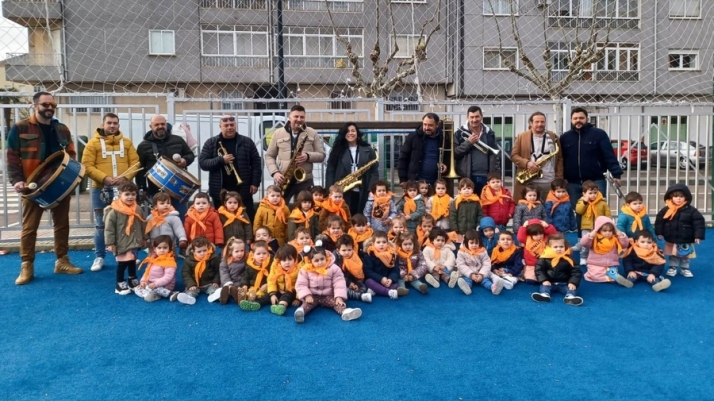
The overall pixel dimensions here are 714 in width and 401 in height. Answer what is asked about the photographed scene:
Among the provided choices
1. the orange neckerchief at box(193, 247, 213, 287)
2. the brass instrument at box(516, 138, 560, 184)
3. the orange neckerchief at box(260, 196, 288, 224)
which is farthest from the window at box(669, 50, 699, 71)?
the orange neckerchief at box(193, 247, 213, 287)

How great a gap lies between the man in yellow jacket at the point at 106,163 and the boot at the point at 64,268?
6.3 inches

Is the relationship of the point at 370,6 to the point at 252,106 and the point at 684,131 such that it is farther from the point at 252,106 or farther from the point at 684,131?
the point at 684,131

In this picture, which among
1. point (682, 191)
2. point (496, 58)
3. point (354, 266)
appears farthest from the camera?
point (496, 58)

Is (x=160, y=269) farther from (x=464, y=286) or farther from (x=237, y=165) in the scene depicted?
(x=464, y=286)

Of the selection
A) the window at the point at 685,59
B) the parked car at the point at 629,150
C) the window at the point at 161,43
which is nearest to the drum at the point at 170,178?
the parked car at the point at 629,150

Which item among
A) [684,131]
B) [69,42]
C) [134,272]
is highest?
[69,42]

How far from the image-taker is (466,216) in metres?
6.17

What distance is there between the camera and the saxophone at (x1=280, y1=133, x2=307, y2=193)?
20.6ft

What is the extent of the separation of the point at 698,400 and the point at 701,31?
Answer: 68.8 feet

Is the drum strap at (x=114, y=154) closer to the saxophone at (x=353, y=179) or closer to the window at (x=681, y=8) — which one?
the saxophone at (x=353, y=179)

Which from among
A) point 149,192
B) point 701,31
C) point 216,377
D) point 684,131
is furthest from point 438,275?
point 701,31

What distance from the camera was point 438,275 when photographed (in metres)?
5.54

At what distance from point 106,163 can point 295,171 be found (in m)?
1.86

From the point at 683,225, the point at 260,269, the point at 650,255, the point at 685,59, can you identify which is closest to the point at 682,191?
the point at 683,225
